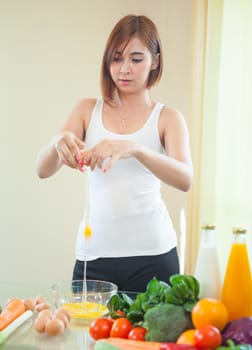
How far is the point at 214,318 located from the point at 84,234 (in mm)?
727

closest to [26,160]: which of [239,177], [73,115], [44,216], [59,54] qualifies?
[44,216]

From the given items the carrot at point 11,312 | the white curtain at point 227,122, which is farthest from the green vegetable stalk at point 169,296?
the white curtain at point 227,122

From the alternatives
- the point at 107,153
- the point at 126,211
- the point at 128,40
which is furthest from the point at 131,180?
the point at 128,40

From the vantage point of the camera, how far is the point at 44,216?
3146 millimetres

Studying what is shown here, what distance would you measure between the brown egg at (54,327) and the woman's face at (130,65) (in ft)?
2.73

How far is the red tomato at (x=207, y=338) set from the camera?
0.92 metres

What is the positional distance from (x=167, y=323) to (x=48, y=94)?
2292 millimetres

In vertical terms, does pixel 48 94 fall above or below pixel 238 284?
above

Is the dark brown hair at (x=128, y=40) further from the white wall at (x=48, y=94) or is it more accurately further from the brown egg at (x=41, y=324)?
the white wall at (x=48, y=94)

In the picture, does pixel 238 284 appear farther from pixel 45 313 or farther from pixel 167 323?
Answer: pixel 45 313

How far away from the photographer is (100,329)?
3.64ft

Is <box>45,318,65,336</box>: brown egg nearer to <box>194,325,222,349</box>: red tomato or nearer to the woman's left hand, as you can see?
<box>194,325,222,349</box>: red tomato

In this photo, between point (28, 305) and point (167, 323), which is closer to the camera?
point (167, 323)

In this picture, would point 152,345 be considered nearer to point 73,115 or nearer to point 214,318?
point 214,318
